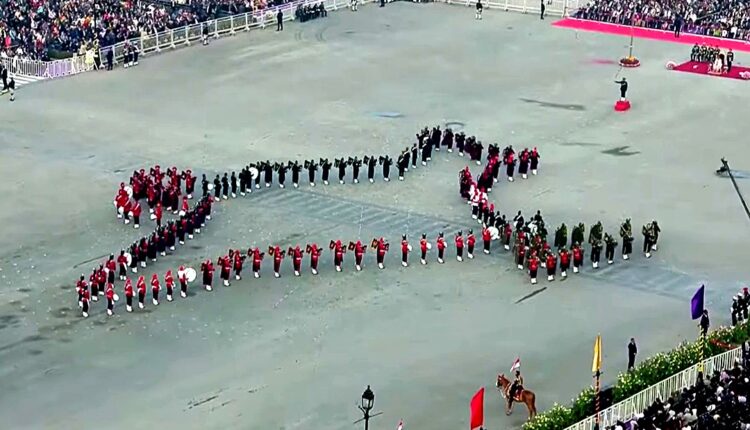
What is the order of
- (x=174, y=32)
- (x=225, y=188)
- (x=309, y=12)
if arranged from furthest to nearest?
(x=309, y=12), (x=174, y=32), (x=225, y=188)

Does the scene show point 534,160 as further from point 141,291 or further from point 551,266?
point 141,291

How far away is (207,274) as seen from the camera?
4250 cm

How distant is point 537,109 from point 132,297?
26.2 meters

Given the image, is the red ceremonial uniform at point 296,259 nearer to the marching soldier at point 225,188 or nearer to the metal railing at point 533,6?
the marching soldier at point 225,188

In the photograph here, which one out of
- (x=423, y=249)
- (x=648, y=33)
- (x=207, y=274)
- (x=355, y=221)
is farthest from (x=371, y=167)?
(x=648, y=33)

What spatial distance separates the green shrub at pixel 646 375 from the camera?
106 feet

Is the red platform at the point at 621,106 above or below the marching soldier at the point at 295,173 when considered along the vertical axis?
below

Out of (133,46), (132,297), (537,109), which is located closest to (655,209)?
(537,109)

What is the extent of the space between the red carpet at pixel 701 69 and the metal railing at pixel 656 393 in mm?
35224

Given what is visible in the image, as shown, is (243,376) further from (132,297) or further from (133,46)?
(133,46)

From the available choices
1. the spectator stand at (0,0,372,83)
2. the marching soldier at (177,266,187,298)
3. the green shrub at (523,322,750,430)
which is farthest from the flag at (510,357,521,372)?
the spectator stand at (0,0,372,83)

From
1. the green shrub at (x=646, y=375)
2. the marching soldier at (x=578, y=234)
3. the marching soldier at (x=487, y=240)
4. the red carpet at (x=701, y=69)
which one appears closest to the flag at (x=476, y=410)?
the green shrub at (x=646, y=375)

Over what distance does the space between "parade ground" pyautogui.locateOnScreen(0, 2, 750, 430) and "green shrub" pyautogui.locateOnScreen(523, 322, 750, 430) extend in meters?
2.19

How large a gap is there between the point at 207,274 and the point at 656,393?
1410 centimetres
